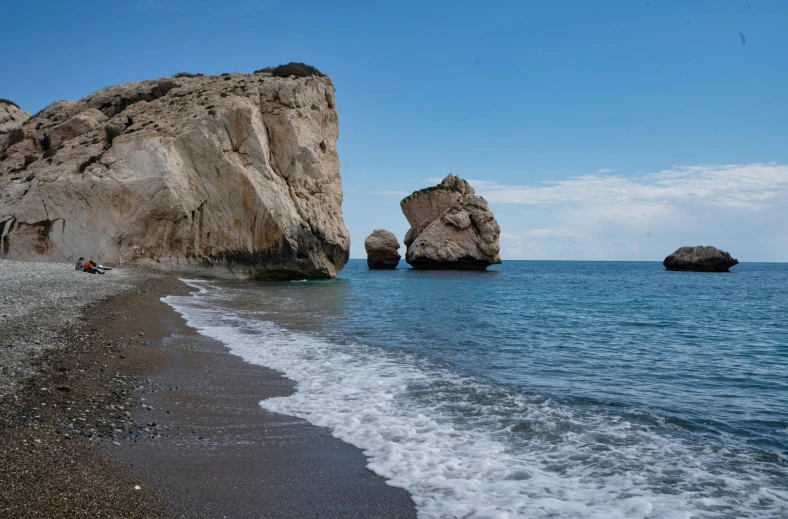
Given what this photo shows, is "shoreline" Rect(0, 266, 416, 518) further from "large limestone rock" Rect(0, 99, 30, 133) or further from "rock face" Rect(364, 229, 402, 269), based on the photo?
"rock face" Rect(364, 229, 402, 269)

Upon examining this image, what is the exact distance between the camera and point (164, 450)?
5375mm

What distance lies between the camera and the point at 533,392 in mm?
8828

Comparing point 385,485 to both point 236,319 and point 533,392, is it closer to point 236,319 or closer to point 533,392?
point 533,392

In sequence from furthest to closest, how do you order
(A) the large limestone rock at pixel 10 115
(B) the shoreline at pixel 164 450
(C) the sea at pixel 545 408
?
(A) the large limestone rock at pixel 10 115, (C) the sea at pixel 545 408, (B) the shoreline at pixel 164 450

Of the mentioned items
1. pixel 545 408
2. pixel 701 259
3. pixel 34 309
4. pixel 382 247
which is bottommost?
pixel 545 408

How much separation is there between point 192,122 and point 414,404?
3084cm

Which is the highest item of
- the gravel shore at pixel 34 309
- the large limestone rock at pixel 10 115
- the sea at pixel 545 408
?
the large limestone rock at pixel 10 115

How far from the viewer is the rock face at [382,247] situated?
75875mm

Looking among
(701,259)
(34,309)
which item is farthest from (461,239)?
(34,309)

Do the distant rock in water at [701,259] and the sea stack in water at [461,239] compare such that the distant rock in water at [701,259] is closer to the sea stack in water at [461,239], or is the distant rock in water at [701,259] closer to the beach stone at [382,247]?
the sea stack in water at [461,239]

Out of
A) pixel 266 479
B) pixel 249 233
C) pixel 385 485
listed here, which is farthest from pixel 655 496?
pixel 249 233

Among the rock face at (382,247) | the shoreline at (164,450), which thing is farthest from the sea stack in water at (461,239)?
the shoreline at (164,450)

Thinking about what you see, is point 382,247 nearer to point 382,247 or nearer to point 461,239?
point 382,247

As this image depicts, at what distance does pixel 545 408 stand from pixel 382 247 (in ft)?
224
